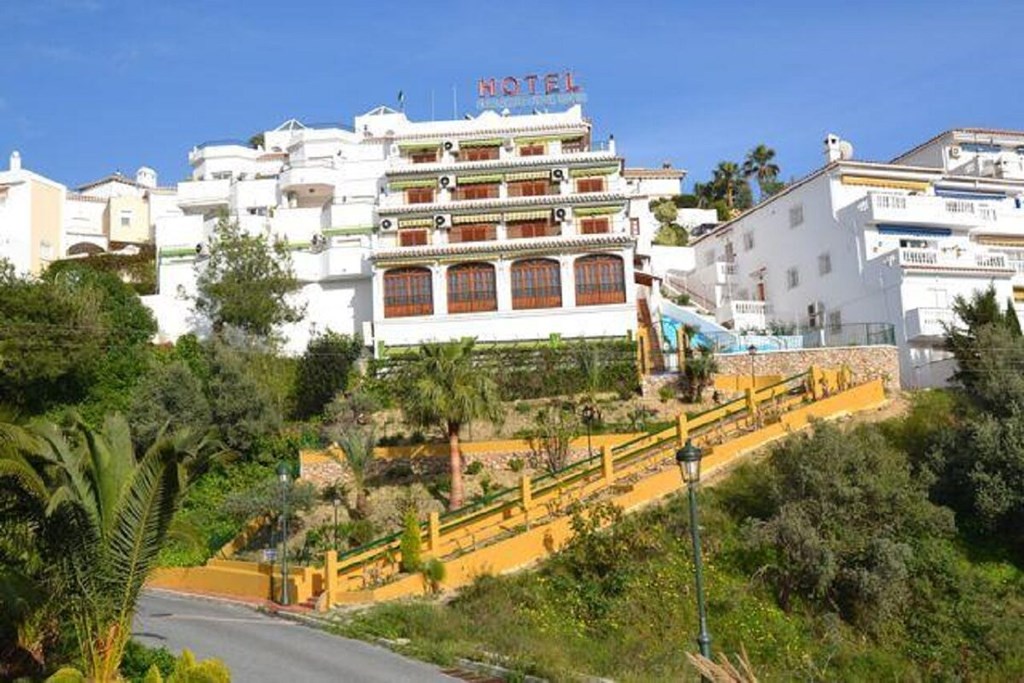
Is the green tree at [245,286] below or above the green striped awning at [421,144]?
below

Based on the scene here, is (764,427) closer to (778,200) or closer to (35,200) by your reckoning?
(778,200)

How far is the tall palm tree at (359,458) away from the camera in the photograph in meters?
32.2

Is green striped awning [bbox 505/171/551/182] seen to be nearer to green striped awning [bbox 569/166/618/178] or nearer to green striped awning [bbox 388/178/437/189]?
green striped awning [bbox 569/166/618/178]

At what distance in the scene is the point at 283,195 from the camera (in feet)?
206

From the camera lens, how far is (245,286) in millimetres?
47219

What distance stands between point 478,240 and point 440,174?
4.06 m

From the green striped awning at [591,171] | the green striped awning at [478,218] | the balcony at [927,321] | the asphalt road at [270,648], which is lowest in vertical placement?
the asphalt road at [270,648]

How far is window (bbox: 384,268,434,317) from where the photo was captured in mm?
46781

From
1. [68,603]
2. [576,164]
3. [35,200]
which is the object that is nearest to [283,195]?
[35,200]

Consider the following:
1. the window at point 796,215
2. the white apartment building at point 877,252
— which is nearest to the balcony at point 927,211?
the white apartment building at point 877,252

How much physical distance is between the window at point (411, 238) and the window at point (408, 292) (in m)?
1.72

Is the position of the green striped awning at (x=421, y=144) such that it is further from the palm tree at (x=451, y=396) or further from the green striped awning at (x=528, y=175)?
the palm tree at (x=451, y=396)

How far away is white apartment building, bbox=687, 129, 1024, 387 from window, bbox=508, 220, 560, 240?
896 centimetres

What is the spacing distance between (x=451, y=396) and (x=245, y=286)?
1846 cm
